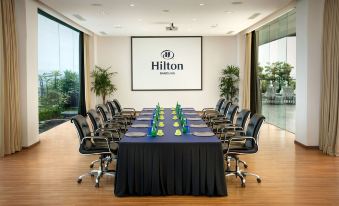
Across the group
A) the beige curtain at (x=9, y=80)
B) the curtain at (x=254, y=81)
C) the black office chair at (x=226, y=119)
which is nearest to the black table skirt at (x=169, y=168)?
the black office chair at (x=226, y=119)

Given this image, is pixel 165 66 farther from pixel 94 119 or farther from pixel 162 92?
pixel 94 119

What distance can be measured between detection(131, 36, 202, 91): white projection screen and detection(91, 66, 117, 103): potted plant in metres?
1.02

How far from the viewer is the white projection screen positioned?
593 inches

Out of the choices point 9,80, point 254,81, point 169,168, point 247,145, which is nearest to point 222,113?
point 247,145

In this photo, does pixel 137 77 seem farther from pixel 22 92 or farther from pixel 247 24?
pixel 22 92

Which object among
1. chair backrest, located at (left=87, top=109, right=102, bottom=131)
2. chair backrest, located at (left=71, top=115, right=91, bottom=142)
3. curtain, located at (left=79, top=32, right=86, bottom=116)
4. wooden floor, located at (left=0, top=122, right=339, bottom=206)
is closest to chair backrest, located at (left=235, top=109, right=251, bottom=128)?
wooden floor, located at (left=0, top=122, right=339, bottom=206)

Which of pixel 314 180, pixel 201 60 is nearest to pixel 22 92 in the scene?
pixel 314 180

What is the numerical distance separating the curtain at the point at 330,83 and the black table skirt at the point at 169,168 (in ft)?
11.4

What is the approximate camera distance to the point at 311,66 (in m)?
7.86

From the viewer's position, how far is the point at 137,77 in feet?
49.8

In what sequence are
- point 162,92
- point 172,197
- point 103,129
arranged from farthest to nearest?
point 162,92 → point 103,129 → point 172,197

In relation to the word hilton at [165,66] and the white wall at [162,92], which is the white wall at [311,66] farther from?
the word hilton at [165,66]

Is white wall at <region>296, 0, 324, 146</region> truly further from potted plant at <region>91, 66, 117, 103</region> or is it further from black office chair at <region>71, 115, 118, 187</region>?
potted plant at <region>91, 66, 117, 103</region>

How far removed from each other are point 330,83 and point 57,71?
298 inches
